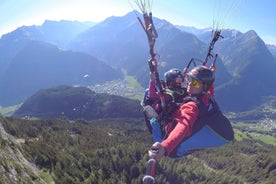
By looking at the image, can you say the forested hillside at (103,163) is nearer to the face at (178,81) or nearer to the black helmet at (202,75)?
the face at (178,81)

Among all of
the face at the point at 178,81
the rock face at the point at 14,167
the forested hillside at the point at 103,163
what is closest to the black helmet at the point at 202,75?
the face at the point at 178,81

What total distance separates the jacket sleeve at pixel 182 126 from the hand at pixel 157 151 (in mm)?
132

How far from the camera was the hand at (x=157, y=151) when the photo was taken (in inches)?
212

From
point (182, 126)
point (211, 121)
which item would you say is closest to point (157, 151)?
point (182, 126)

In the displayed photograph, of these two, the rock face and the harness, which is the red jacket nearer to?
the harness

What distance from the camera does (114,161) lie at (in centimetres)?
5628

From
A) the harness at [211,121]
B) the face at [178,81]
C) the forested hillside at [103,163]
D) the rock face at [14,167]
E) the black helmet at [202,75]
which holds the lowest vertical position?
the forested hillside at [103,163]

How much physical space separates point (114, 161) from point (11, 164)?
2507 centimetres

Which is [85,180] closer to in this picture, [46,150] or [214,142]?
[46,150]

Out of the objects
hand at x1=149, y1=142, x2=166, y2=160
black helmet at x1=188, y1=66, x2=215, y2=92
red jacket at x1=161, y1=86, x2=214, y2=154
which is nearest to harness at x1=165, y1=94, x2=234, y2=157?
red jacket at x1=161, y1=86, x2=214, y2=154

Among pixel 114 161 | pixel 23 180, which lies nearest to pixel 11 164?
pixel 23 180

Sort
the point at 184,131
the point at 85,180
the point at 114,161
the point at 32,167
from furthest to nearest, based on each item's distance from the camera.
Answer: the point at 114,161
the point at 85,180
the point at 32,167
the point at 184,131

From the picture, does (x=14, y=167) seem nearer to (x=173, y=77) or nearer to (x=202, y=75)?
(x=173, y=77)

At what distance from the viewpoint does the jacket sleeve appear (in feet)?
19.2
